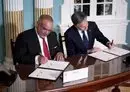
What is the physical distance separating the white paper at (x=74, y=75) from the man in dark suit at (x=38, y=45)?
43 centimetres

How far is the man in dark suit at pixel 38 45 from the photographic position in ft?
9.10

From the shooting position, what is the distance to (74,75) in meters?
2.31

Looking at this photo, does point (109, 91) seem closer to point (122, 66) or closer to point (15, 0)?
point (122, 66)

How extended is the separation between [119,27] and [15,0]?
1956 mm

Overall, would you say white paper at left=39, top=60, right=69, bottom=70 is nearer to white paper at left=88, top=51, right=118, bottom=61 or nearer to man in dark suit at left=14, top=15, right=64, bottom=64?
man in dark suit at left=14, top=15, right=64, bottom=64

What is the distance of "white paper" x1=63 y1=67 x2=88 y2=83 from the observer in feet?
7.43

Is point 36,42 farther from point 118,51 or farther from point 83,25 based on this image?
point 118,51

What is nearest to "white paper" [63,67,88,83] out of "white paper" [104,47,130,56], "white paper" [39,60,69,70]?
"white paper" [39,60,69,70]

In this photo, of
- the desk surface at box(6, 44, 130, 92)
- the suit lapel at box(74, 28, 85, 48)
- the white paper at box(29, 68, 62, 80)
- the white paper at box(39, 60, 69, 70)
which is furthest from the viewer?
the suit lapel at box(74, 28, 85, 48)

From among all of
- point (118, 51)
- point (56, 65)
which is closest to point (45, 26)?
point (56, 65)

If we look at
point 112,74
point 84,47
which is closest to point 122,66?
point 112,74

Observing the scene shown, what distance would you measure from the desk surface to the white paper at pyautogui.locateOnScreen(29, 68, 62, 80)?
39mm

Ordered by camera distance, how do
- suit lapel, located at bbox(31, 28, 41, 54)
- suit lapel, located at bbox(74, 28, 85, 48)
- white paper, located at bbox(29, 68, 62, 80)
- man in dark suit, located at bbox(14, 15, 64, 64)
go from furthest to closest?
suit lapel, located at bbox(74, 28, 85, 48)
suit lapel, located at bbox(31, 28, 41, 54)
man in dark suit, located at bbox(14, 15, 64, 64)
white paper, located at bbox(29, 68, 62, 80)

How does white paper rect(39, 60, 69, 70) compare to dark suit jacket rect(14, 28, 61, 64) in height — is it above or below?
below
